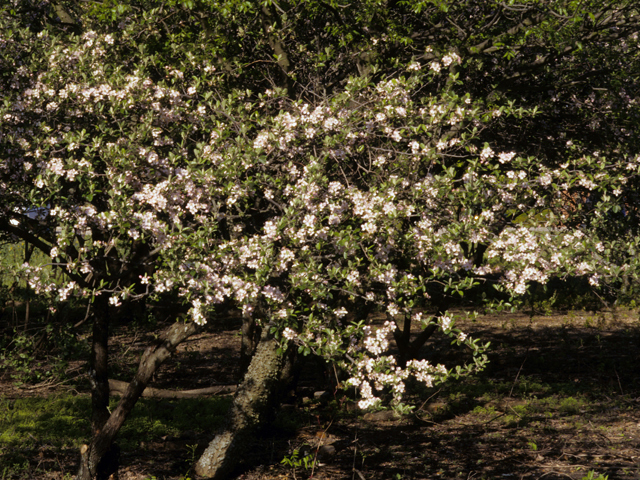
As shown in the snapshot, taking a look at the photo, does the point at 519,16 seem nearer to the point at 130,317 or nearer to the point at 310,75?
the point at 310,75

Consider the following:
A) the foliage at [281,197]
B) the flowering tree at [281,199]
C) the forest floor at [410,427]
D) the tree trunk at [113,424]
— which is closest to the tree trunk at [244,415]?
the forest floor at [410,427]

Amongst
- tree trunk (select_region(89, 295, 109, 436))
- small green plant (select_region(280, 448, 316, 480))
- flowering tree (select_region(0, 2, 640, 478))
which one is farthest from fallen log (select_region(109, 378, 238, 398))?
flowering tree (select_region(0, 2, 640, 478))

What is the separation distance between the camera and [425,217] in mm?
5184

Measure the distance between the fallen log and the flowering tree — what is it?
4.68 metres

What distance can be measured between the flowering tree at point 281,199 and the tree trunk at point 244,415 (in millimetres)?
1310

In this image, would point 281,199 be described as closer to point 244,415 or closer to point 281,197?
point 281,197

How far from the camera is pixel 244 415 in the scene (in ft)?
23.6

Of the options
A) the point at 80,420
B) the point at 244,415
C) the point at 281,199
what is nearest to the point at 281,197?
the point at 281,199

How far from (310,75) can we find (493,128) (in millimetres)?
2544

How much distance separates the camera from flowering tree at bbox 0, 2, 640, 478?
485 centimetres

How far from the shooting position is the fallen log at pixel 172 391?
10.5 meters

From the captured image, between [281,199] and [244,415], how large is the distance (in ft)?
10.4

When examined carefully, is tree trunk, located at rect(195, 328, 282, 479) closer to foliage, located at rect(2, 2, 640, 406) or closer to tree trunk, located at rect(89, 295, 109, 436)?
tree trunk, located at rect(89, 295, 109, 436)

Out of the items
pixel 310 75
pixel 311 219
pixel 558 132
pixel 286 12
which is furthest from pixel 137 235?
pixel 558 132
